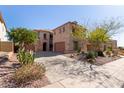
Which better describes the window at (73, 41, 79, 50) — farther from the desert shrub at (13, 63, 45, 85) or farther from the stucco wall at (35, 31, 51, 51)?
Result: the desert shrub at (13, 63, 45, 85)

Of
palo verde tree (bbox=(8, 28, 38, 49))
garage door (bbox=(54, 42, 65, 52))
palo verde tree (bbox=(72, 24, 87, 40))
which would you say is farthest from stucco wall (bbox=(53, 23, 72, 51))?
palo verde tree (bbox=(8, 28, 38, 49))

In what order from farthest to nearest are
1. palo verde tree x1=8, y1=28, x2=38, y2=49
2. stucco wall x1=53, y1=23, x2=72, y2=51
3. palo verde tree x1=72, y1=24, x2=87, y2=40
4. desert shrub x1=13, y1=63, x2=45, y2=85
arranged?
stucco wall x1=53, y1=23, x2=72, y2=51 < palo verde tree x1=72, y1=24, x2=87, y2=40 < palo verde tree x1=8, y1=28, x2=38, y2=49 < desert shrub x1=13, y1=63, x2=45, y2=85

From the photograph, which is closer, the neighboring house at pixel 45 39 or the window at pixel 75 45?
the window at pixel 75 45

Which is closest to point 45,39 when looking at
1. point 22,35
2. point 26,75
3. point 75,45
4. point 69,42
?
point 69,42

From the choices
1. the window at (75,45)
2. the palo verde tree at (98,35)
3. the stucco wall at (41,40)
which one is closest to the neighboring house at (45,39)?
the stucco wall at (41,40)

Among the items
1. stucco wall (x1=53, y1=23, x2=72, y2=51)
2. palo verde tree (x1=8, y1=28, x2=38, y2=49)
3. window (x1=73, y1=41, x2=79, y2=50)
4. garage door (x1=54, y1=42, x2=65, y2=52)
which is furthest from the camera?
garage door (x1=54, y1=42, x2=65, y2=52)

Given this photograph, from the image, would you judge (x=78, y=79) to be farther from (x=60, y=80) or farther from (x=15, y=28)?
(x=15, y=28)

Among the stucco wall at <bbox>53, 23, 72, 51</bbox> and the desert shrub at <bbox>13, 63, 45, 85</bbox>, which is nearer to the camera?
the desert shrub at <bbox>13, 63, 45, 85</bbox>

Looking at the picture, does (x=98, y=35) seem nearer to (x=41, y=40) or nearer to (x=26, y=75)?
(x=26, y=75)

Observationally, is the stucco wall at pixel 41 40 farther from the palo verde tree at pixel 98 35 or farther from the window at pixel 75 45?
the palo verde tree at pixel 98 35

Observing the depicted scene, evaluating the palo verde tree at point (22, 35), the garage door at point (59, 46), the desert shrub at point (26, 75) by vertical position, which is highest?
the palo verde tree at point (22, 35)

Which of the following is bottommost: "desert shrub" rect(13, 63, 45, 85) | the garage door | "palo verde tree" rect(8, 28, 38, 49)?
"desert shrub" rect(13, 63, 45, 85)

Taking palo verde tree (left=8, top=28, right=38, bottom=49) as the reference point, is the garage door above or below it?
below
